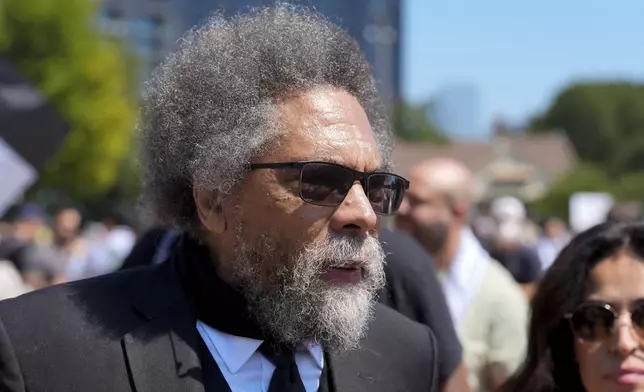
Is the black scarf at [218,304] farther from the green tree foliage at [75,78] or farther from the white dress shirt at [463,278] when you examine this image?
the green tree foliage at [75,78]

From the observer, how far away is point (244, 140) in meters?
2.44

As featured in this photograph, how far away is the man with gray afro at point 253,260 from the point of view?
7.75 ft

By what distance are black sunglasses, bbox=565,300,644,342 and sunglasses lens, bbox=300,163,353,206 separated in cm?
99

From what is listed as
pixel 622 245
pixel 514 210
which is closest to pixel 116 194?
pixel 514 210

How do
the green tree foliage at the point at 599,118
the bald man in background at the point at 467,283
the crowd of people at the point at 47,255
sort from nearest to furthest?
the bald man in background at the point at 467,283 → the crowd of people at the point at 47,255 → the green tree foliage at the point at 599,118

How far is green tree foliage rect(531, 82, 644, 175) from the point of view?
97.1 metres

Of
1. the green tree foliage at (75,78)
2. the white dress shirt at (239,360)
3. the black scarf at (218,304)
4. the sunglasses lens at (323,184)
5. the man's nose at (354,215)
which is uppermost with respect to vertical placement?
the sunglasses lens at (323,184)

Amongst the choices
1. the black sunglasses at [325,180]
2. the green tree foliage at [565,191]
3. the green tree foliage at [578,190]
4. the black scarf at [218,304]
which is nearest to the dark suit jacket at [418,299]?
the black scarf at [218,304]

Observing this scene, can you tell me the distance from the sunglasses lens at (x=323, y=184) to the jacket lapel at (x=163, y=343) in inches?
16.6

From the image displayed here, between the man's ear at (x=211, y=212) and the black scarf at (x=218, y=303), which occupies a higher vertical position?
the man's ear at (x=211, y=212)

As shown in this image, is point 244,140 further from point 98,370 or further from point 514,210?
point 514,210

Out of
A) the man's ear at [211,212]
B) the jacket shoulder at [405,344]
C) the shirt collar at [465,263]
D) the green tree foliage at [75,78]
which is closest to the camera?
the man's ear at [211,212]

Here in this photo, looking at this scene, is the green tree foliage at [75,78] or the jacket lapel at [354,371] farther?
the green tree foliage at [75,78]

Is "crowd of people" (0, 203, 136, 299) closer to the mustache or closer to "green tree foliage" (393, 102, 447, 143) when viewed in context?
the mustache
